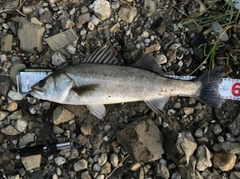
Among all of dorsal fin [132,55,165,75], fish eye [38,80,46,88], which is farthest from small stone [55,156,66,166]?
dorsal fin [132,55,165,75]

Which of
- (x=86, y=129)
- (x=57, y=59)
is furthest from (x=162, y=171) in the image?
(x=57, y=59)

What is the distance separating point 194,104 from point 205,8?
144 centimetres

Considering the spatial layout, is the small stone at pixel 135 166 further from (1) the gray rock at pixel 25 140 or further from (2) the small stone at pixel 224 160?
(1) the gray rock at pixel 25 140

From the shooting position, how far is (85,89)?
4160 mm

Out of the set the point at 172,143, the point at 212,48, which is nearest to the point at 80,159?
the point at 172,143

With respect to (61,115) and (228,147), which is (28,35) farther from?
(228,147)

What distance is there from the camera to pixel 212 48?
4.72 metres

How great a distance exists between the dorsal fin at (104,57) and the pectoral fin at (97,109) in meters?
0.60

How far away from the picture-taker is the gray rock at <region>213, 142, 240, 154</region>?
Answer: 4.57 metres

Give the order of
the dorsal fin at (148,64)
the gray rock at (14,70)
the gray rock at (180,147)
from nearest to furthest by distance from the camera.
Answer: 1. the gray rock at (180,147)
2. the dorsal fin at (148,64)
3. the gray rock at (14,70)

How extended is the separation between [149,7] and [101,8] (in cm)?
72

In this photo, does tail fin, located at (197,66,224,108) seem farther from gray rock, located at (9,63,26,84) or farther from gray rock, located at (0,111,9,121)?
gray rock, located at (0,111,9,121)

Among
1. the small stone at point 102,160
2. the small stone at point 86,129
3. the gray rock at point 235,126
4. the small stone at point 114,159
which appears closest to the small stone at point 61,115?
the small stone at point 86,129

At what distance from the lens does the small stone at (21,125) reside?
447cm
